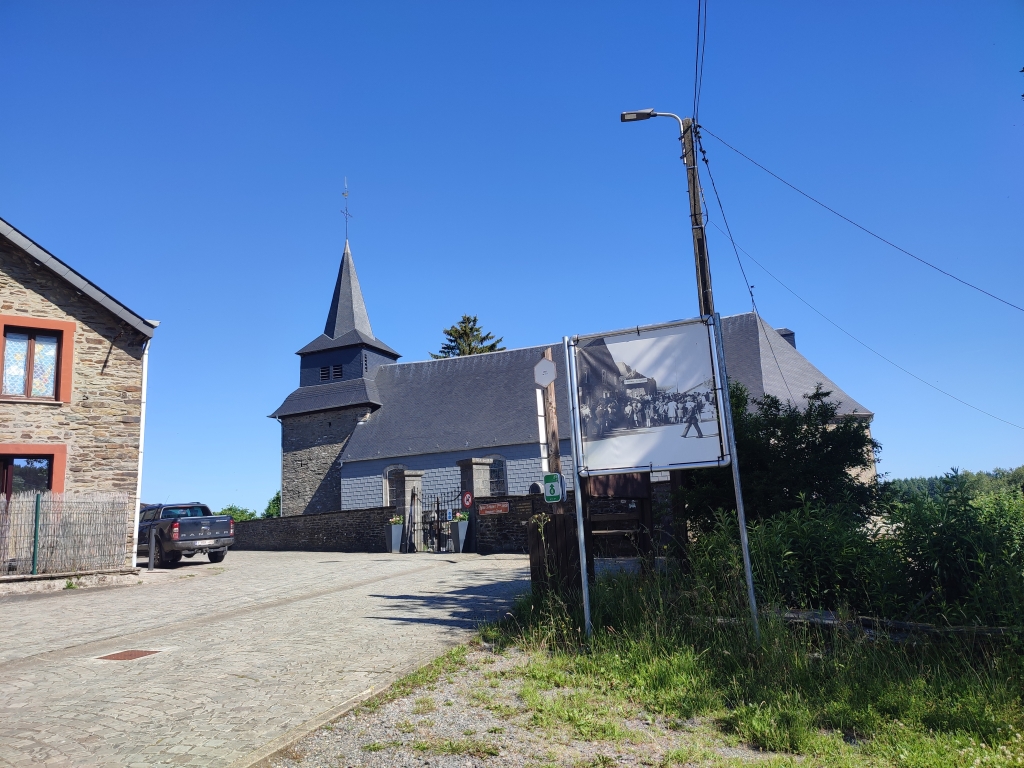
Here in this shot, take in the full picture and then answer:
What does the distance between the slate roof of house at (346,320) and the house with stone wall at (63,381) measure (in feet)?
74.3

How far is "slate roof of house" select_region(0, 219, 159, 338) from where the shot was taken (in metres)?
15.7

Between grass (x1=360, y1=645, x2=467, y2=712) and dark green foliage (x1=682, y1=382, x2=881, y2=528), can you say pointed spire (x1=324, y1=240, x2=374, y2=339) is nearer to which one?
dark green foliage (x1=682, y1=382, x2=881, y2=528)

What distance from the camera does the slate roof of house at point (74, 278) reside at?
15.7 metres

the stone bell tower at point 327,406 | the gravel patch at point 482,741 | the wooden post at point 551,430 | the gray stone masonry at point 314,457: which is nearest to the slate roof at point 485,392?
the stone bell tower at point 327,406

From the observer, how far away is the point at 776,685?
5.19m

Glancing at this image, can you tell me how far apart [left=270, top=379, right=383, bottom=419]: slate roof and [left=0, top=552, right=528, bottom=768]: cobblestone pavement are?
24.0m

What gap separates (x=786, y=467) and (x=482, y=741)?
6.89 meters

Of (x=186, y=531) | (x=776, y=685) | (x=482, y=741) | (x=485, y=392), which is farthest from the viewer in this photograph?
(x=485, y=392)

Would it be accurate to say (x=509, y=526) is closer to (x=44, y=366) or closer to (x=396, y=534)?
(x=396, y=534)

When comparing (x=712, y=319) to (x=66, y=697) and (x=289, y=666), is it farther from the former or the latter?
(x=66, y=697)

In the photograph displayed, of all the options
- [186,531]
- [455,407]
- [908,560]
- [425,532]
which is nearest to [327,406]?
[455,407]

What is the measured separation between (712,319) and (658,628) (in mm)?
2786

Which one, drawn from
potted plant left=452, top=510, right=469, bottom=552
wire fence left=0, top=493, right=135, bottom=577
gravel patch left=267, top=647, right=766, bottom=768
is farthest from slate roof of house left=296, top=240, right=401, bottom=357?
gravel patch left=267, top=647, right=766, bottom=768

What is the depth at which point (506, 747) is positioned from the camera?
4402 millimetres
